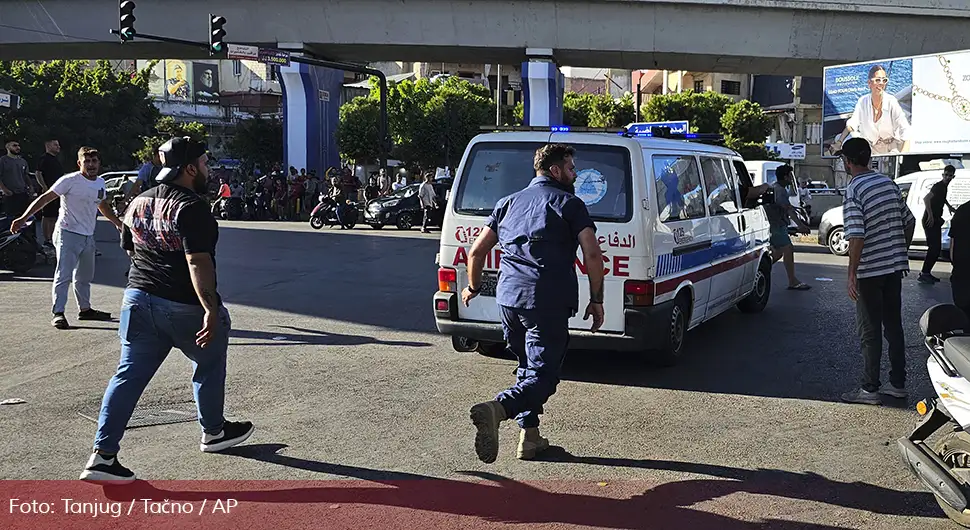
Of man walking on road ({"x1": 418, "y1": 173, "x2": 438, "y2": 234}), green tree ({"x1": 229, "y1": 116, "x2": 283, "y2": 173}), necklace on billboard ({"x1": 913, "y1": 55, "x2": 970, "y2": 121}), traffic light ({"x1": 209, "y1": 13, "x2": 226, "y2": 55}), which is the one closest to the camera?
traffic light ({"x1": 209, "y1": 13, "x2": 226, "y2": 55})

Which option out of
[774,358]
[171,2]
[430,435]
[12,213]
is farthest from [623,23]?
[430,435]

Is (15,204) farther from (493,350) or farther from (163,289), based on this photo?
(163,289)

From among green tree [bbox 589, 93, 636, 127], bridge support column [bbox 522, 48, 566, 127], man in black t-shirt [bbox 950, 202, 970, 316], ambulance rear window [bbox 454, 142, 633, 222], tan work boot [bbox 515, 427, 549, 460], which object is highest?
green tree [bbox 589, 93, 636, 127]

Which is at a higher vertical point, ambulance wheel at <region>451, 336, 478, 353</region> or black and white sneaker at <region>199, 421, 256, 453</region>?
ambulance wheel at <region>451, 336, 478, 353</region>

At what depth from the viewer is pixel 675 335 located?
7598 mm

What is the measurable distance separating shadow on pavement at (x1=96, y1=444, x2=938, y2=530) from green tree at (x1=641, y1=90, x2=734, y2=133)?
5038 centimetres

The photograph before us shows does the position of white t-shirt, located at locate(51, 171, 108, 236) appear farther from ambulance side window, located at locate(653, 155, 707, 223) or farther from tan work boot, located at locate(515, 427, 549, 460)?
tan work boot, located at locate(515, 427, 549, 460)

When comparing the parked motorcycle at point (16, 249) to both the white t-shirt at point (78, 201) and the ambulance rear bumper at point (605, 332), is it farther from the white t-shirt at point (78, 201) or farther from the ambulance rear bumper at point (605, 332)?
the ambulance rear bumper at point (605, 332)

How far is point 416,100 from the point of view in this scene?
4884cm

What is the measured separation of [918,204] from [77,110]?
37.3 meters

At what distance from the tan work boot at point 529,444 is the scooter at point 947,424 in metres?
1.86

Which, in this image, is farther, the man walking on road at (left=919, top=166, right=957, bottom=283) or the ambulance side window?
the man walking on road at (left=919, top=166, right=957, bottom=283)

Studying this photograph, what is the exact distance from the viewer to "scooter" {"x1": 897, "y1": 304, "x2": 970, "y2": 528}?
4.06 m

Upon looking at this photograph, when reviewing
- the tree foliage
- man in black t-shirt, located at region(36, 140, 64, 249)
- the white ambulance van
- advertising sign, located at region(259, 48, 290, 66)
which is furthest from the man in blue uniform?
the tree foliage
